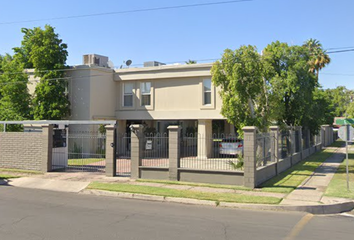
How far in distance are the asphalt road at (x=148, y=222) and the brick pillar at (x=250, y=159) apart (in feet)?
9.54

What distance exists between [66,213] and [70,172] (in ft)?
26.5

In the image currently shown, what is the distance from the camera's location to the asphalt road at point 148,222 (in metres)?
6.93

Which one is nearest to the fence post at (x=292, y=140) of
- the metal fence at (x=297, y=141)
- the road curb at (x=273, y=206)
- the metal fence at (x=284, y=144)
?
the metal fence at (x=284, y=144)

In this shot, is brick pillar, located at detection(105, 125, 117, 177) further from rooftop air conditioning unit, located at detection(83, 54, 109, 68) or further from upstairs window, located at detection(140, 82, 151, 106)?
rooftop air conditioning unit, located at detection(83, 54, 109, 68)

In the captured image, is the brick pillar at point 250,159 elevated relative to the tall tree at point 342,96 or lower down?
lower down

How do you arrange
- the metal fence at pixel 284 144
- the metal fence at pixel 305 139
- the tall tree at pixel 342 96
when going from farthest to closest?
1. the tall tree at pixel 342 96
2. the metal fence at pixel 305 139
3. the metal fence at pixel 284 144

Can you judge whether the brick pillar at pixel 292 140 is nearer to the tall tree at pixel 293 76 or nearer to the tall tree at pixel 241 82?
the tall tree at pixel 293 76

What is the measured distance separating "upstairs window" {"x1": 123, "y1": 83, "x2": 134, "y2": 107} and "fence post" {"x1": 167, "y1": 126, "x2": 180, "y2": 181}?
12089 millimetres

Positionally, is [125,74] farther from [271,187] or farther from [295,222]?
[295,222]

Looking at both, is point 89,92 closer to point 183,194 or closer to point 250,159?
point 183,194

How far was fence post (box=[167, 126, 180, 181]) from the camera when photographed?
13.8 m

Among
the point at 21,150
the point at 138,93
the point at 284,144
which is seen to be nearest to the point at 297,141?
the point at 284,144

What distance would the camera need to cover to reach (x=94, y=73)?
23.9 metres

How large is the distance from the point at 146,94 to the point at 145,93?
0.37ft
